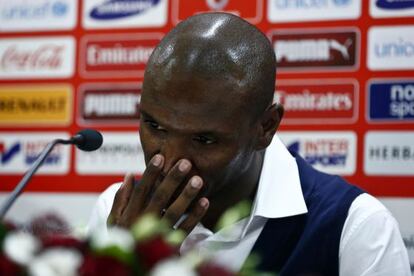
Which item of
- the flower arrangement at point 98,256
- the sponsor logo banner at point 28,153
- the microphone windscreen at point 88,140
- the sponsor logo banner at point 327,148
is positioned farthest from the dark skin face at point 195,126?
the sponsor logo banner at point 28,153

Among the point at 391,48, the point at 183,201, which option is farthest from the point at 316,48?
the point at 183,201

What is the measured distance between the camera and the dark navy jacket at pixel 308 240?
5.17 feet

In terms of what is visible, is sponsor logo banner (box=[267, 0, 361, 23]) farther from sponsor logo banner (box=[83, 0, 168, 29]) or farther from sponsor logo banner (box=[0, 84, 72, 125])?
sponsor logo banner (box=[0, 84, 72, 125])

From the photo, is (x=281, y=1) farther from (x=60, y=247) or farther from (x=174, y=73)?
(x=60, y=247)

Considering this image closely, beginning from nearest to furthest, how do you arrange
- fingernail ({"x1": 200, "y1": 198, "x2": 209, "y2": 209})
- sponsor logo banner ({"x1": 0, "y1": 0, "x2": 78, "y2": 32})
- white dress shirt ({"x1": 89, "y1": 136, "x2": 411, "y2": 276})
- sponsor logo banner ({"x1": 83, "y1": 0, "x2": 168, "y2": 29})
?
1. fingernail ({"x1": 200, "y1": 198, "x2": 209, "y2": 209})
2. white dress shirt ({"x1": 89, "y1": 136, "x2": 411, "y2": 276})
3. sponsor logo banner ({"x1": 83, "y1": 0, "x2": 168, "y2": 29})
4. sponsor logo banner ({"x1": 0, "y1": 0, "x2": 78, "y2": 32})

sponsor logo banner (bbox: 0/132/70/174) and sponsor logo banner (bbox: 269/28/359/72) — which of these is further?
sponsor logo banner (bbox: 0/132/70/174)

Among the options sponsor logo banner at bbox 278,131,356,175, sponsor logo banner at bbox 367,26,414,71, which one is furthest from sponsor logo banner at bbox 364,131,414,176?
sponsor logo banner at bbox 367,26,414,71

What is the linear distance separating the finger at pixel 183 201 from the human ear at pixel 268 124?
10.6 inches

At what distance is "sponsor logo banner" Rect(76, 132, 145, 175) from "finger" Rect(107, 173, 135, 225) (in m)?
1.18

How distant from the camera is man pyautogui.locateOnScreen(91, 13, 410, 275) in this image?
56.1 inches

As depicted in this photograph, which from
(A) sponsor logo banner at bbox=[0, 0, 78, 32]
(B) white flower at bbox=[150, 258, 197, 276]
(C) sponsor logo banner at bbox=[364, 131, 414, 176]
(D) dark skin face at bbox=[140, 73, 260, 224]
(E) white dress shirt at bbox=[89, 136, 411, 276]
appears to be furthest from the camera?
(A) sponsor logo banner at bbox=[0, 0, 78, 32]

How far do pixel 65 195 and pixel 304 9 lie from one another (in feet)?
3.36

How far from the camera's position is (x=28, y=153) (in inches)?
108

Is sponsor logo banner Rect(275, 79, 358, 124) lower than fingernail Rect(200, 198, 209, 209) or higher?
lower
